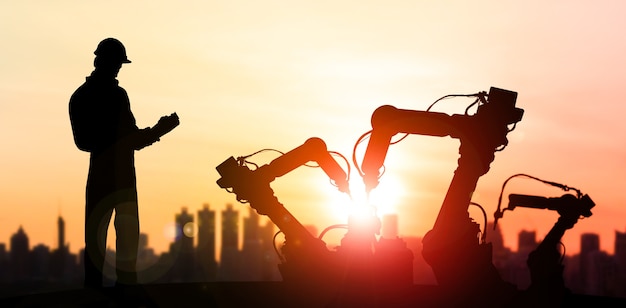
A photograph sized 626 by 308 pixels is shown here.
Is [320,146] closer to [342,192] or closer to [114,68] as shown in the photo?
[342,192]

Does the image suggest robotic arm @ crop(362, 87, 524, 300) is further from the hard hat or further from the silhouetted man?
the hard hat

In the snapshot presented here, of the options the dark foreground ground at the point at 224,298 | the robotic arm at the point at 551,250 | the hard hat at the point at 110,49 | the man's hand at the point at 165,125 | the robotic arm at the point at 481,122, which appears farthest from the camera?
the robotic arm at the point at 481,122

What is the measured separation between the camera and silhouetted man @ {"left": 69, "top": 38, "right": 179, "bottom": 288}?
687 inches

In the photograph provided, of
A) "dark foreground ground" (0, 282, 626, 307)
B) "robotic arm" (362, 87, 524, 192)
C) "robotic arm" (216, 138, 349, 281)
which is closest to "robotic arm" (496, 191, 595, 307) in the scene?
"dark foreground ground" (0, 282, 626, 307)

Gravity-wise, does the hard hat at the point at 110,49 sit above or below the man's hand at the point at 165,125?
above

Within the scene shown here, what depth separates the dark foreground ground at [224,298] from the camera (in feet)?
58.5

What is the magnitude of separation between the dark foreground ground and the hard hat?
13.7 ft

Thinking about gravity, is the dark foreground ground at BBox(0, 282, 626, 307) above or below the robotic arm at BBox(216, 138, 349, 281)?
below

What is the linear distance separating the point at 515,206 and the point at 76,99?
9259 millimetres

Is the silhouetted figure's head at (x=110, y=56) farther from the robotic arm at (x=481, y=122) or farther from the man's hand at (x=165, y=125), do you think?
the robotic arm at (x=481, y=122)

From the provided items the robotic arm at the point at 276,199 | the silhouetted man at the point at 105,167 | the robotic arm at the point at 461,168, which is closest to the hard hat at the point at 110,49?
the silhouetted man at the point at 105,167

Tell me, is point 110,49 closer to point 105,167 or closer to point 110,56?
point 110,56

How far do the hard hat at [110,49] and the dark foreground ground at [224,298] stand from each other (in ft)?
13.7

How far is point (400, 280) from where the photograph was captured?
66.0 feet
